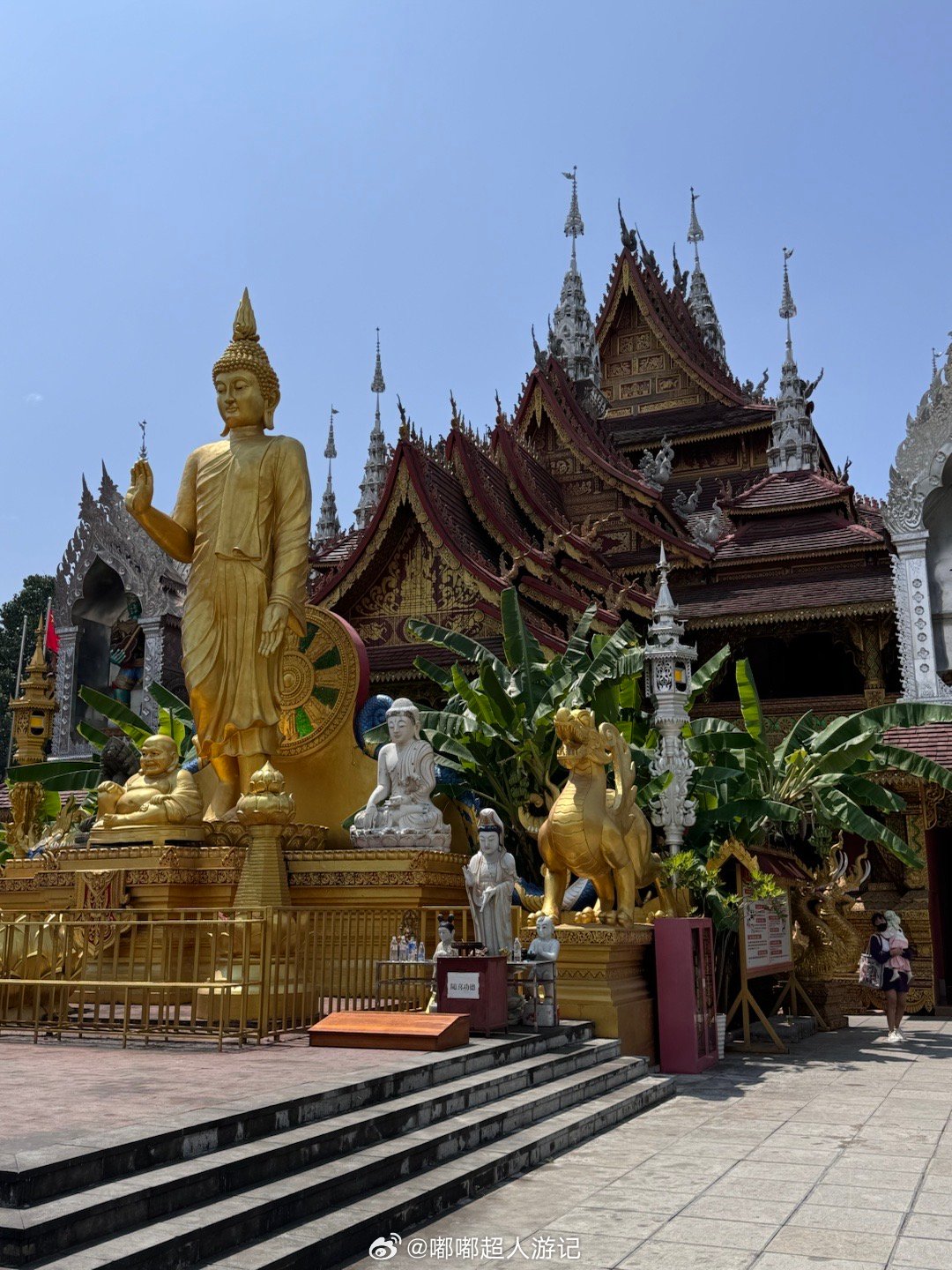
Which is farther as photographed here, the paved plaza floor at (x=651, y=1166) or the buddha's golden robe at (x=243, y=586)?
the buddha's golden robe at (x=243, y=586)

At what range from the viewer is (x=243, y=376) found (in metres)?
11.4

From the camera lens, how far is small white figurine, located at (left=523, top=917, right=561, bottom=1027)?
7.62 meters

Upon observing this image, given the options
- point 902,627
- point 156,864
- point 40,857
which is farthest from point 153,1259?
point 902,627

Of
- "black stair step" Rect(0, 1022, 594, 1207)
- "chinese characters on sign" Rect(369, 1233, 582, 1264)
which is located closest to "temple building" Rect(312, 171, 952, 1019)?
"black stair step" Rect(0, 1022, 594, 1207)

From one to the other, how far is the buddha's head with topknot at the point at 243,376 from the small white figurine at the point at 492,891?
533 cm

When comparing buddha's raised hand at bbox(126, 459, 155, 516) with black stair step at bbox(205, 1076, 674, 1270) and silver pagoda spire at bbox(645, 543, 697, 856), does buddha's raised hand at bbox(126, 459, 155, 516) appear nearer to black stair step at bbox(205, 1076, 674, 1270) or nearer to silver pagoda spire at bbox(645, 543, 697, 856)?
silver pagoda spire at bbox(645, 543, 697, 856)

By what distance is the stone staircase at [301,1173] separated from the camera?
11.5 feet

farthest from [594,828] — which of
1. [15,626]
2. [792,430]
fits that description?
[15,626]

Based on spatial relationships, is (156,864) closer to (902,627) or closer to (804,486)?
(902,627)

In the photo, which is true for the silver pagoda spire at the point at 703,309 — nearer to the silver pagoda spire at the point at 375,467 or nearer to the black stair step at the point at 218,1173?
the silver pagoda spire at the point at 375,467

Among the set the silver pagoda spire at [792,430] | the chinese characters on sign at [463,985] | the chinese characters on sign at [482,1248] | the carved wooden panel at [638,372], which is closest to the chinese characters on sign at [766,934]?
the chinese characters on sign at [463,985]

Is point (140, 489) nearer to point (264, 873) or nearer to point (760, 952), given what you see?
point (264, 873)

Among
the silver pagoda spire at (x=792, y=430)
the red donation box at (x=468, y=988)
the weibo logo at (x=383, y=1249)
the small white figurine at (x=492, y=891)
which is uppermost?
the silver pagoda spire at (x=792, y=430)

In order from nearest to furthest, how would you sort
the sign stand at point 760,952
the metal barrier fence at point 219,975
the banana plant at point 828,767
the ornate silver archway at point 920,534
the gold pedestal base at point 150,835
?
1. the metal barrier fence at point 219,975
2. the gold pedestal base at point 150,835
3. the sign stand at point 760,952
4. the banana plant at point 828,767
5. the ornate silver archway at point 920,534
